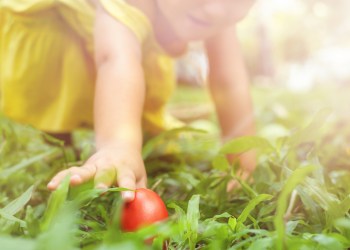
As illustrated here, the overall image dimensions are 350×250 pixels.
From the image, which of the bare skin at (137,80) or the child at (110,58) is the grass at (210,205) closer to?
the bare skin at (137,80)

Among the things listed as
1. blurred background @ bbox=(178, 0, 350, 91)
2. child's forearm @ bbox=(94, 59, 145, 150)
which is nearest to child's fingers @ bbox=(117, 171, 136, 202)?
child's forearm @ bbox=(94, 59, 145, 150)

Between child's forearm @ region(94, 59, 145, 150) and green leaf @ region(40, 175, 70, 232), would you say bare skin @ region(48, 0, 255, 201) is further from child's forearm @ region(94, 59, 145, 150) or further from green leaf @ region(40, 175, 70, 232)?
green leaf @ region(40, 175, 70, 232)

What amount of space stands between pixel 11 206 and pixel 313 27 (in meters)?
11.9

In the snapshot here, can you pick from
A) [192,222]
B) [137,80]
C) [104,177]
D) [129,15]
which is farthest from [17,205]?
[129,15]

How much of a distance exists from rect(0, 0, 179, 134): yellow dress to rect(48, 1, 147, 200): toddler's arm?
0.38 meters

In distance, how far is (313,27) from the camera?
1197 cm

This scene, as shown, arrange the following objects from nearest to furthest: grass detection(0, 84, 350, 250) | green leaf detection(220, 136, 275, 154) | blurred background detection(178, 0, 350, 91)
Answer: grass detection(0, 84, 350, 250) → green leaf detection(220, 136, 275, 154) → blurred background detection(178, 0, 350, 91)

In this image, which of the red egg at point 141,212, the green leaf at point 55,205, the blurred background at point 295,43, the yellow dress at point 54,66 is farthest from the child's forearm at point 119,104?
the blurred background at point 295,43

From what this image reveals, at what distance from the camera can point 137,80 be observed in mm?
1206

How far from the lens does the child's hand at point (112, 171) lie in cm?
84

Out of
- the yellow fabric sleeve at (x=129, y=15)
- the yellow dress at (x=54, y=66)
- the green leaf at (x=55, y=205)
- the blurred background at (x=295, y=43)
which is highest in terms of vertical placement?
the yellow fabric sleeve at (x=129, y=15)

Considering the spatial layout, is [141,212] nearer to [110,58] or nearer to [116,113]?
[116,113]

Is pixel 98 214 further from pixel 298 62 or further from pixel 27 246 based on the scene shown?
pixel 298 62

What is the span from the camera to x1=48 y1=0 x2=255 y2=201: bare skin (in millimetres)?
960
